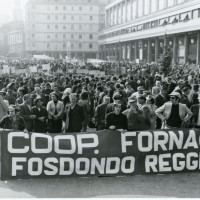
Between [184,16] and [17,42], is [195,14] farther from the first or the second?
[17,42]

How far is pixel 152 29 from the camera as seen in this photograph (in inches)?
2347

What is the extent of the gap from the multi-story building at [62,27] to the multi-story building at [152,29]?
66.6 ft

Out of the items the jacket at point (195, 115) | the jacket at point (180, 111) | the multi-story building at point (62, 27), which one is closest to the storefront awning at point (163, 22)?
the jacket at point (195, 115)

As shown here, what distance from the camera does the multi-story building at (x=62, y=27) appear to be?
116500 mm

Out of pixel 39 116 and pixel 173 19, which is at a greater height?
pixel 173 19

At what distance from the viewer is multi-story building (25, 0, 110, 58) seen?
116 m

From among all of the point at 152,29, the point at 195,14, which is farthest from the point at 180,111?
the point at 152,29

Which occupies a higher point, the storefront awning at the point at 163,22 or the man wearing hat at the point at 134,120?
the storefront awning at the point at 163,22

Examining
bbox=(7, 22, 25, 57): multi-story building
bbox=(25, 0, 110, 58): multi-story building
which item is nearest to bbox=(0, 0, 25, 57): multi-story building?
bbox=(7, 22, 25, 57): multi-story building

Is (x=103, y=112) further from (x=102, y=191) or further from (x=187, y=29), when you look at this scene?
(x=187, y=29)

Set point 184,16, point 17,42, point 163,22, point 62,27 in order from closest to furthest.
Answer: point 184,16 → point 163,22 → point 62,27 → point 17,42

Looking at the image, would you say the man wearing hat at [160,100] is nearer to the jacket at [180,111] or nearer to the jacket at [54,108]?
the jacket at [180,111]

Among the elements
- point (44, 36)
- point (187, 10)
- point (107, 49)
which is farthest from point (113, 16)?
point (187, 10)

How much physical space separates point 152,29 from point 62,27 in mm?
61922
